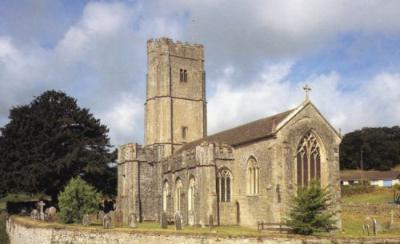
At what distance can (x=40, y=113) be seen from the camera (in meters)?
51.1

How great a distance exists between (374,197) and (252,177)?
102 feet

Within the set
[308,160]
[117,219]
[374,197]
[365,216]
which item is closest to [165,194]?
[117,219]

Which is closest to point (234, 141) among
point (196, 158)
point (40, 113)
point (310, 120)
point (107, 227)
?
point (196, 158)

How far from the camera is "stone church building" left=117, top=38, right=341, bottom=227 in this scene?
125ft

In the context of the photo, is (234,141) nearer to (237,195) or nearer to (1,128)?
(237,195)

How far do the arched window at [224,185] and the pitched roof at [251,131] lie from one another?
2476 millimetres

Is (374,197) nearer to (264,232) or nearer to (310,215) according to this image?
(264,232)

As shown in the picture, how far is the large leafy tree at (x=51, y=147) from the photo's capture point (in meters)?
48.1

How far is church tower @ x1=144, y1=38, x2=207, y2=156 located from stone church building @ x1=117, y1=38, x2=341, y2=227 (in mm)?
150

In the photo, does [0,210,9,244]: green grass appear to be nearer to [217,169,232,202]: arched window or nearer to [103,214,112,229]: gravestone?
[103,214,112,229]: gravestone

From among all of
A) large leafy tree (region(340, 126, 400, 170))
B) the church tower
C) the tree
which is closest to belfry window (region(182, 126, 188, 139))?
the church tower

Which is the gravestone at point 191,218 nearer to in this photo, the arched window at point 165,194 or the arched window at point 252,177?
the arched window at point 252,177

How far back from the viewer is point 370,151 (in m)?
103

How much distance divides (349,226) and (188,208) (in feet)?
43.0
